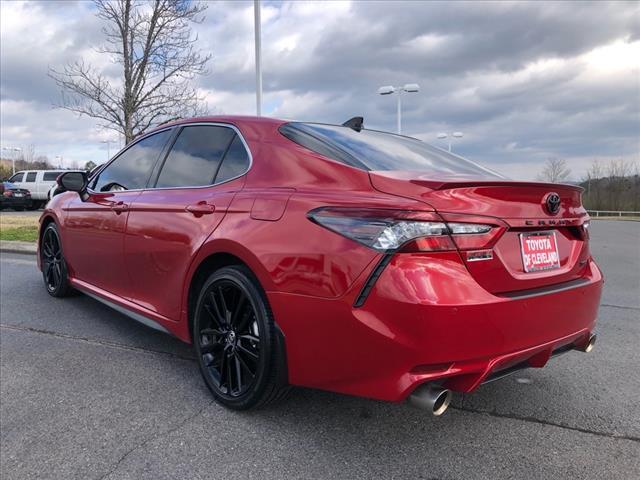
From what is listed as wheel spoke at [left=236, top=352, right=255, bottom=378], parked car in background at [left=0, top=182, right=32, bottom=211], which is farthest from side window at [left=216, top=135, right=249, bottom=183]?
parked car in background at [left=0, top=182, right=32, bottom=211]

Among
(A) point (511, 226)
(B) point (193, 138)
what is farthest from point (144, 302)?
(A) point (511, 226)

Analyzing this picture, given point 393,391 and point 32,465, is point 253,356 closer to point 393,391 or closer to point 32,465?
point 393,391

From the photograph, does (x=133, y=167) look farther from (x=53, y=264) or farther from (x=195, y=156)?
(x=53, y=264)

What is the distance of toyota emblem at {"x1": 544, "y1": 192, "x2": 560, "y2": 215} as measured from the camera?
2.57 meters

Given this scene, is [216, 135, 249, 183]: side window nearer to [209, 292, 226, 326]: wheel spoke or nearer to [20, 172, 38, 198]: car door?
[209, 292, 226, 326]: wheel spoke

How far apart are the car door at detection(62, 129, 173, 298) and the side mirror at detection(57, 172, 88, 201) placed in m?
0.06

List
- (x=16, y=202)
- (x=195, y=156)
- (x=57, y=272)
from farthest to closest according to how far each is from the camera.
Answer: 1. (x=16, y=202)
2. (x=57, y=272)
3. (x=195, y=156)

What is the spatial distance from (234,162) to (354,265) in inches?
48.0

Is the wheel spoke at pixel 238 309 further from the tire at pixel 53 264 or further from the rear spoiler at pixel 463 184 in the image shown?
the tire at pixel 53 264

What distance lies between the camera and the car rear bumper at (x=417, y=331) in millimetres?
2125

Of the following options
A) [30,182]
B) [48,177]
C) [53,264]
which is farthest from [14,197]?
[53,264]

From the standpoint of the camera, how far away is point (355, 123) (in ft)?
11.6

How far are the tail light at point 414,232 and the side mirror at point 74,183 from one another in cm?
328

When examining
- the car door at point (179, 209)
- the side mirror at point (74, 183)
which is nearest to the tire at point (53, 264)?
the side mirror at point (74, 183)
